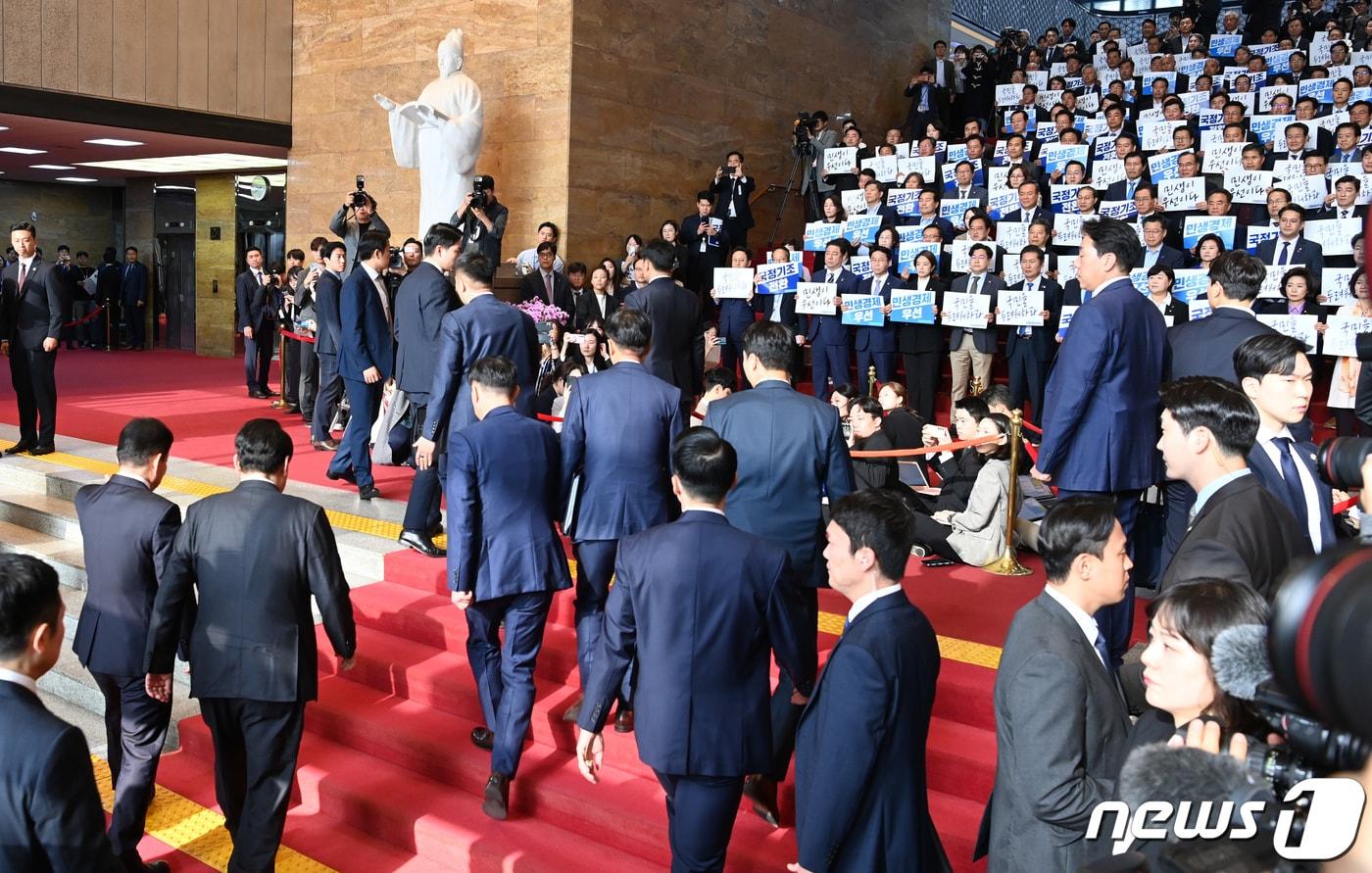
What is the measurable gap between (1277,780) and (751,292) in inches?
400

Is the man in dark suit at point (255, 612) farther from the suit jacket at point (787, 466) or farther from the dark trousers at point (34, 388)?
the dark trousers at point (34, 388)

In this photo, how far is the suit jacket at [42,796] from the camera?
7.06ft

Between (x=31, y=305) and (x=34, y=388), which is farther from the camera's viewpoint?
(x=34, y=388)

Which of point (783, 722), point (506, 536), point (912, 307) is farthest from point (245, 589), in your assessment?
point (912, 307)

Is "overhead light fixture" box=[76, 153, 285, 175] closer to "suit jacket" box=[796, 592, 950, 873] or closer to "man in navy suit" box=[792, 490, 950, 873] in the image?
"man in navy suit" box=[792, 490, 950, 873]

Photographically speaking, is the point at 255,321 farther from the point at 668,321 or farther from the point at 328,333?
the point at 668,321

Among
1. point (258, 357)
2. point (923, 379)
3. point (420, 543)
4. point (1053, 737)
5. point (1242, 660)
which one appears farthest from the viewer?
point (258, 357)

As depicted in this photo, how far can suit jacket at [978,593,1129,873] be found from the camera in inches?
96.2

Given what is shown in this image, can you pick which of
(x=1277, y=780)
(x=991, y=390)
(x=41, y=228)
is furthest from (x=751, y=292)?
(x=41, y=228)

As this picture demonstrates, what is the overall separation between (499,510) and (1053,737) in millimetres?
2395

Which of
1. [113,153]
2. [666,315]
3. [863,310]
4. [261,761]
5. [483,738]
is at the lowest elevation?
[483,738]

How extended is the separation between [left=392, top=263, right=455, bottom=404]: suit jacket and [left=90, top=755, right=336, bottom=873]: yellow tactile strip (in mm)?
2580

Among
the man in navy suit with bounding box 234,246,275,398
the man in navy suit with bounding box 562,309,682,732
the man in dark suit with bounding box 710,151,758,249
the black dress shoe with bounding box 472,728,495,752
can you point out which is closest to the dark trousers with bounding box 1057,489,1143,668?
the man in navy suit with bounding box 562,309,682,732

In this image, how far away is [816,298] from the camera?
10.5 m
